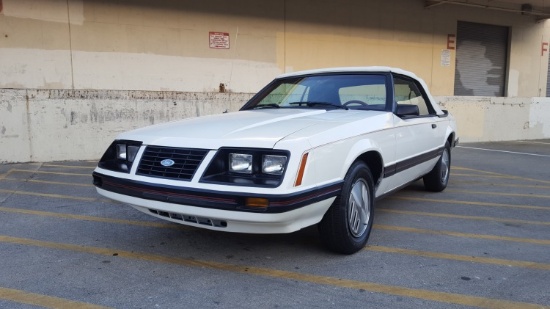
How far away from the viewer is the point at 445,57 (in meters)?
14.4

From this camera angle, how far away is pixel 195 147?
3.12 m

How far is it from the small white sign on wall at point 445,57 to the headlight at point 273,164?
42.4ft

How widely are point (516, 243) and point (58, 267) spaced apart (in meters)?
3.79

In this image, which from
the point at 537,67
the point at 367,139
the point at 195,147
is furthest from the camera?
the point at 537,67

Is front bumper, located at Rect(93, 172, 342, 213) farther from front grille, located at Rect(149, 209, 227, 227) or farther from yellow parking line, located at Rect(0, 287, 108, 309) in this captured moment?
yellow parking line, located at Rect(0, 287, 108, 309)

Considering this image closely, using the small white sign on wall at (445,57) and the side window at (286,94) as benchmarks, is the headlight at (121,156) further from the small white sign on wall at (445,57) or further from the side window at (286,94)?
the small white sign on wall at (445,57)

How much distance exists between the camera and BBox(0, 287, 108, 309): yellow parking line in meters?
2.75

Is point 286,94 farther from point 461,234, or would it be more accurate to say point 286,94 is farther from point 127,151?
point 461,234

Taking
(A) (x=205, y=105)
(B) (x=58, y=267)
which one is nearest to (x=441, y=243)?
(B) (x=58, y=267)

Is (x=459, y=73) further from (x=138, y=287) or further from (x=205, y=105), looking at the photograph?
(x=138, y=287)

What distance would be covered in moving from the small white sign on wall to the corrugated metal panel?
726 millimetres

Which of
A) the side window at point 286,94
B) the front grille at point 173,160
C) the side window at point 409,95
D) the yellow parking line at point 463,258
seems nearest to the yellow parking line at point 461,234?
the yellow parking line at point 463,258

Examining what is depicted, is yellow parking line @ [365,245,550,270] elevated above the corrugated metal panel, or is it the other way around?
the corrugated metal panel

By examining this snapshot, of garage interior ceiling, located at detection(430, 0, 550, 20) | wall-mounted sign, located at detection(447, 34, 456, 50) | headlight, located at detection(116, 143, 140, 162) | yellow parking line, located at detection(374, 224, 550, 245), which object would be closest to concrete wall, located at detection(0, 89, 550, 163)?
headlight, located at detection(116, 143, 140, 162)
